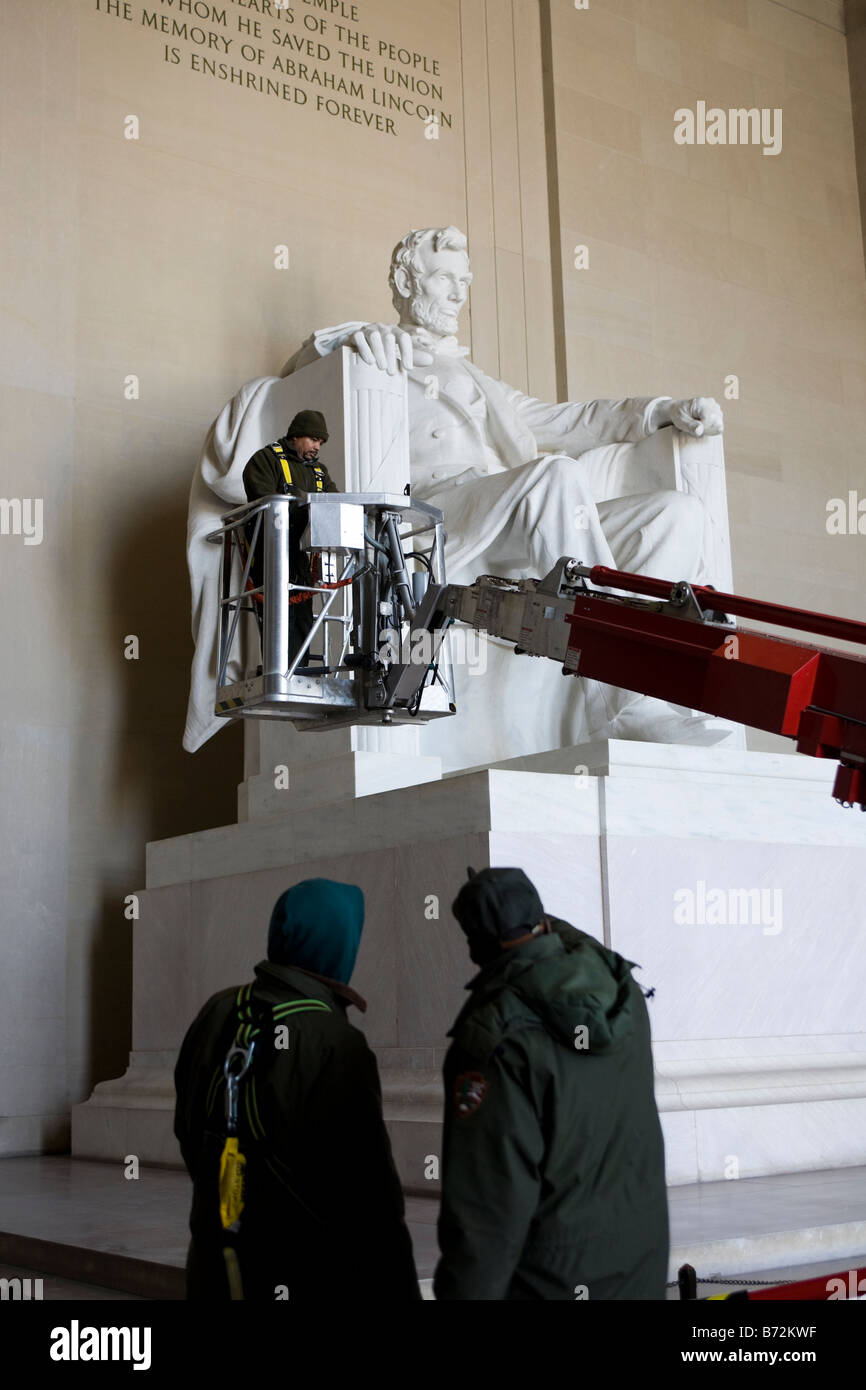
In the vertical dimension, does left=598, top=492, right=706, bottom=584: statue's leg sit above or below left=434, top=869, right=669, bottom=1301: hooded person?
above

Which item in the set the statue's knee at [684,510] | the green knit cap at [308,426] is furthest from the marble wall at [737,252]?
the green knit cap at [308,426]

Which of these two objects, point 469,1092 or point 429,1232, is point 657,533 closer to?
point 429,1232

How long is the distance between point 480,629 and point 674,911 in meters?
2.07

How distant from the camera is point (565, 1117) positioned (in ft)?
6.41

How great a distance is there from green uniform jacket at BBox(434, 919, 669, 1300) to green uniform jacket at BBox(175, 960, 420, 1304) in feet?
0.40

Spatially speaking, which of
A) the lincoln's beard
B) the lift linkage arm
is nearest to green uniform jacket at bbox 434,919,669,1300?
the lift linkage arm

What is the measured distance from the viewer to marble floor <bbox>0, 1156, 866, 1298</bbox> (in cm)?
340

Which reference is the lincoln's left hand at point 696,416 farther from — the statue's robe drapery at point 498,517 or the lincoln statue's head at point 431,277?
the lincoln statue's head at point 431,277

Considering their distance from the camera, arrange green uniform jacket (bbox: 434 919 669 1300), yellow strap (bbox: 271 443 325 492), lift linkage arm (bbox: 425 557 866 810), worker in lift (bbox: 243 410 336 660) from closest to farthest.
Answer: green uniform jacket (bbox: 434 919 669 1300)
lift linkage arm (bbox: 425 557 866 810)
worker in lift (bbox: 243 410 336 660)
yellow strap (bbox: 271 443 325 492)

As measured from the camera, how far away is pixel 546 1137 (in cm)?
196

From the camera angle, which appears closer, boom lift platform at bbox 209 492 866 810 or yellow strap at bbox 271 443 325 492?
→ boom lift platform at bbox 209 492 866 810

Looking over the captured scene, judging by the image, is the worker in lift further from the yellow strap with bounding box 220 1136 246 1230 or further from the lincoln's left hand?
the lincoln's left hand
